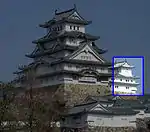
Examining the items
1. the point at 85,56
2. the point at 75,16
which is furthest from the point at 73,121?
the point at 75,16

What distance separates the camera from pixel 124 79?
1956 inches

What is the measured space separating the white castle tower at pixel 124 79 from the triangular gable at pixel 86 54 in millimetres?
9266

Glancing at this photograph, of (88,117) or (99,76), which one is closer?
(88,117)

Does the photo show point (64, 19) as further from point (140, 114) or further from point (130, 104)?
point (140, 114)

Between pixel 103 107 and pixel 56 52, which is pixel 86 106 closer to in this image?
pixel 103 107

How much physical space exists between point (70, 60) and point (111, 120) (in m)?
6.71

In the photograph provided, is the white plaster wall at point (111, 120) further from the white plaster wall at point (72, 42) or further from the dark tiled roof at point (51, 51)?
the white plaster wall at point (72, 42)

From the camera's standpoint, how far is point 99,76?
38844mm

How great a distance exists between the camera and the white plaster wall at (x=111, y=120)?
3234cm

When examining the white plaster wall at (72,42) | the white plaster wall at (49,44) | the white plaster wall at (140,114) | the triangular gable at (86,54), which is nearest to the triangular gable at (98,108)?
the white plaster wall at (140,114)

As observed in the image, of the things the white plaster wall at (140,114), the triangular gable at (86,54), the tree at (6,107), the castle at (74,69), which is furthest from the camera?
the triangular gable at (86,54)

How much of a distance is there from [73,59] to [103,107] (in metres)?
6.22

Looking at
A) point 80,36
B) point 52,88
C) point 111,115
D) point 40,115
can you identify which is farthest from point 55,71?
point 40,115

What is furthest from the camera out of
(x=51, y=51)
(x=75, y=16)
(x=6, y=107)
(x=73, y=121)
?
(x=75, y=16)
